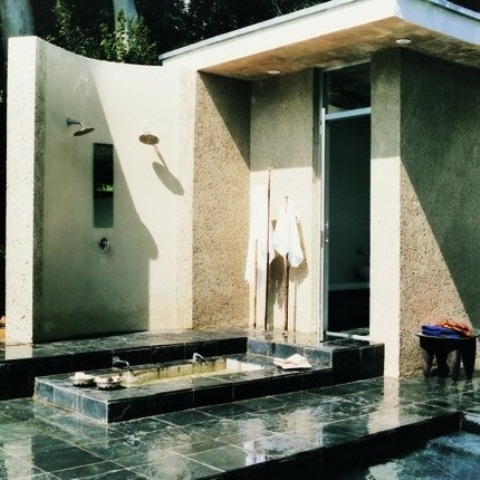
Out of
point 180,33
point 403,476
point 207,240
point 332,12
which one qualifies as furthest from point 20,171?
point 180,33

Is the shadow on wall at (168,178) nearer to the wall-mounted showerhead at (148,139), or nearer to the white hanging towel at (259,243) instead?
the wall-mounted showerhead at (148,139)

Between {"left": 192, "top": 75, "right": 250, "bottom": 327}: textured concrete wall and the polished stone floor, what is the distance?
2382 millimetres

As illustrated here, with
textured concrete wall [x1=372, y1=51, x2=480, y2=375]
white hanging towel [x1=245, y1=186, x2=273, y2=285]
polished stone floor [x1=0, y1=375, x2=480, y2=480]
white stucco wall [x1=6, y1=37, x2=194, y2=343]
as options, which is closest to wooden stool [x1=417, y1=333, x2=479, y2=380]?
textured concrete wall [x1=372, y1=51, x2=480, y2=375]

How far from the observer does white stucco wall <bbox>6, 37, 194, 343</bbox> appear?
23.3 ft

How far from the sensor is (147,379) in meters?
6.59

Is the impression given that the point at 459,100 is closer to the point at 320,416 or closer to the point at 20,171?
the point at 320,416

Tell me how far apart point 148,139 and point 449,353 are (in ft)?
13.7

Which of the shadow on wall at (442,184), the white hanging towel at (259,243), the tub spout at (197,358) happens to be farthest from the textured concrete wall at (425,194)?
the tub spout at (197,358)

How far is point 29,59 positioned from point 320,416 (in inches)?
182

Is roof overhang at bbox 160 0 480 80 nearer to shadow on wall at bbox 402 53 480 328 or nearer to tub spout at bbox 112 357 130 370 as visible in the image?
shadow on wall at bbox 402 53 480 328

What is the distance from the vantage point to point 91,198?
7.89 meters

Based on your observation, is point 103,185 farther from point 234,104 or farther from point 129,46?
point 129,46

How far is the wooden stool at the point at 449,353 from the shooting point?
6898mm

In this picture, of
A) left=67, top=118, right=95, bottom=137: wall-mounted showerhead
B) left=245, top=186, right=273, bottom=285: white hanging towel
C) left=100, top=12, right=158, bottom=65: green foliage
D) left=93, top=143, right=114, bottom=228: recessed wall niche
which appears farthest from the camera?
left=100, top=12, right=158, bottom=65: green foliage
